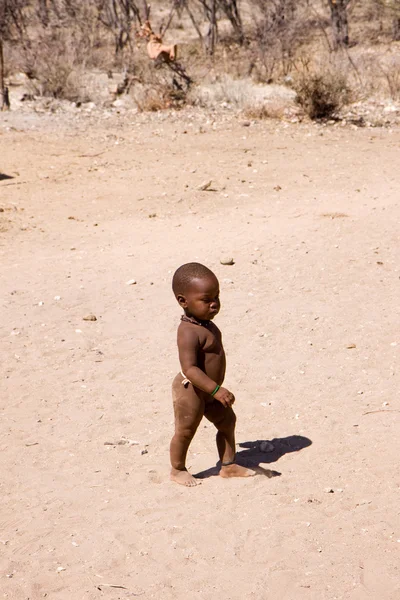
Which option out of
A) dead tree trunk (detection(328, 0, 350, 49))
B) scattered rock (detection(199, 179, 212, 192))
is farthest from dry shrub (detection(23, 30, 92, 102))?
dead tree trunk (detection(328, 0, 350, 49))

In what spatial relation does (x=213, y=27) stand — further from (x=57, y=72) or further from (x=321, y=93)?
(x=321, y=93)

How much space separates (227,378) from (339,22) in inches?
771

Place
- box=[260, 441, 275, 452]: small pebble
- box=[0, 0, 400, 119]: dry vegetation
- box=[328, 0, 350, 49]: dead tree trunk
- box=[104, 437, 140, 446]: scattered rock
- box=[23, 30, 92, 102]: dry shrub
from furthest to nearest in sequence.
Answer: box=[328, 0, 350, 49]: dead tree trunk
box=[23, 30, 92, 102]: dry shrub
box=[0, 0, 400, 119]: dry vegetation
box=[104, 437, 140, 446]: scattered rock
box=[260, 441, 275, 452]: small pebble

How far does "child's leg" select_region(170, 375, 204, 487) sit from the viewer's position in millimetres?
3596

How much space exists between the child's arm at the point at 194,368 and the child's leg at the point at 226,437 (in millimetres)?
203

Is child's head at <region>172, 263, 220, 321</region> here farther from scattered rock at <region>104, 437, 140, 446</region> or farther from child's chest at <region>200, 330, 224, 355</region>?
scattered rock at <region>104, 437, 140, 446</region>

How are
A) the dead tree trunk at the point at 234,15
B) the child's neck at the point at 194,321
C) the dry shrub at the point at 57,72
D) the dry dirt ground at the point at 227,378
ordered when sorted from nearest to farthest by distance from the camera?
the dry dirt ground at the point at 227,378 → the child's neck at the point at 194,321 → the dry shrub at the point at 57,72 → the dead tree trunk at the point at 234,15

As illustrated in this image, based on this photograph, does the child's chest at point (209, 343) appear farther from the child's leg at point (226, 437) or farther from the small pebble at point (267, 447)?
the small pebble at point (267, 447)

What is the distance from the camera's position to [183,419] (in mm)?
3627

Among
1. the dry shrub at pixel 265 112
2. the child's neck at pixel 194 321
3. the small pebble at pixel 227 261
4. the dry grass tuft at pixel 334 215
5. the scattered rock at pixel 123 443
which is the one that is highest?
the child's neck at pixel 194 321

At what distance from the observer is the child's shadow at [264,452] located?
392 cm

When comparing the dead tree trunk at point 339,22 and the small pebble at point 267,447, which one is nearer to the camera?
the small pebble at point 267,447

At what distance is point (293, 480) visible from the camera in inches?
148

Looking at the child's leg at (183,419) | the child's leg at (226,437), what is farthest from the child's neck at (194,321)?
the child's leg at (226,437)
